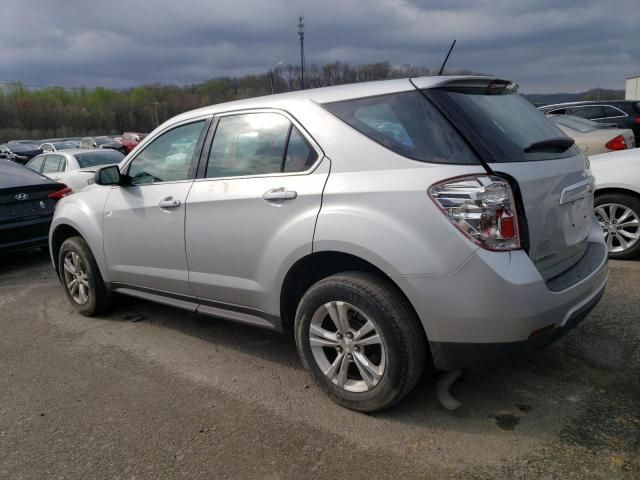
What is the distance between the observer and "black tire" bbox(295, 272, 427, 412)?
2.62 m

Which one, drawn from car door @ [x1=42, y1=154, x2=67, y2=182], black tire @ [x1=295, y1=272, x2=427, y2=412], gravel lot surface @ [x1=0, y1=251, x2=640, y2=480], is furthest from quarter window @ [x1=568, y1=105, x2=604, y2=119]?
black tire @ [x1=295, y1=272, x2=427, y2=412]

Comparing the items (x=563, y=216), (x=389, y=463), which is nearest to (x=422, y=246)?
(x=563, y=216)

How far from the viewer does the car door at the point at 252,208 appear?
2.99 metres

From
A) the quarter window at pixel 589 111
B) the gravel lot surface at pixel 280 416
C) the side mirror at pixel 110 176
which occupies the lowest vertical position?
the gravel lot surface at pixel 280 416

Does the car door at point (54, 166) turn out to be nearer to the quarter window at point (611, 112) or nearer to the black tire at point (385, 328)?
the black tire at point (385, 328)

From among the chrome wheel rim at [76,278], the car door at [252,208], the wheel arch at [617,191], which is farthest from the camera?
the wheel arch at [617,191]

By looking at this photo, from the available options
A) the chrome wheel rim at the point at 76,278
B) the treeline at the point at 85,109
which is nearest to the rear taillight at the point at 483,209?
the chrome wheel rim at the point at 76,278

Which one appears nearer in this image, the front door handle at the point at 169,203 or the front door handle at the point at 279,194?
the front door handle at the point at 279,194

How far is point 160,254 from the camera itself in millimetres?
3867

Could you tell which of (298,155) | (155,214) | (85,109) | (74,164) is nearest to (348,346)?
(298,155)

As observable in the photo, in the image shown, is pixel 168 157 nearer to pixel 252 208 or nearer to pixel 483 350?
pixel 252 208

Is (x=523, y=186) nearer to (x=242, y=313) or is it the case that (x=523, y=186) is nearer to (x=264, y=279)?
(x=264, y=279)

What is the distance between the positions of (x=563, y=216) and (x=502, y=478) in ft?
4.45

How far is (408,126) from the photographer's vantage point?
2746 millimetres
